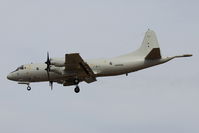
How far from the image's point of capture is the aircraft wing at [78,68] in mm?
76188

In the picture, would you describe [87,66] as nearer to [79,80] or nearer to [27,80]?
[79,80]

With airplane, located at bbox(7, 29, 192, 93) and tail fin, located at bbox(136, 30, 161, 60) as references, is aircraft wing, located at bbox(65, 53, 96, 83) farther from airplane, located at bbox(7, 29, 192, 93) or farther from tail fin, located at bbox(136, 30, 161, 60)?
tail fin, located at bbox(136, 30, 161, 60)

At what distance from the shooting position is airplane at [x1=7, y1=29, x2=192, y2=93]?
7706cm

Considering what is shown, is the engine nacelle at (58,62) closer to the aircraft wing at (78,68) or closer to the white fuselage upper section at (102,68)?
the aircraft wing at (78,68)

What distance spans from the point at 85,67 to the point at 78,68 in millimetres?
1250

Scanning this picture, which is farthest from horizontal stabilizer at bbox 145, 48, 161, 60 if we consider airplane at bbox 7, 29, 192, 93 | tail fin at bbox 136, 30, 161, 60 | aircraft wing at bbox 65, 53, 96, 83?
aircraft wing at bbox 65, 53, 96, 83

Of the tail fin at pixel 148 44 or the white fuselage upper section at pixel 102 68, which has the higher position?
the tail fin at pixel 148 44

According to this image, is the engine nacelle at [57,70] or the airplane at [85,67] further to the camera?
the engine nacelle at [57,70]

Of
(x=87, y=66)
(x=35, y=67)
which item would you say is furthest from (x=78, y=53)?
(x=35, y=67)

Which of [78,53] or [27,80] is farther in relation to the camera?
[27,80]

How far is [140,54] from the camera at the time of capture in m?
80.4

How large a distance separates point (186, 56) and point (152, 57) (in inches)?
166

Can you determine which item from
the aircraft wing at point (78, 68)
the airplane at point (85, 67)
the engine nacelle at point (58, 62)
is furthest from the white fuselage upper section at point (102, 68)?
the engine nacelle at point (58, 62)

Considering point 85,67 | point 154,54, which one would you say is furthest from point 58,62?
point 154,54
